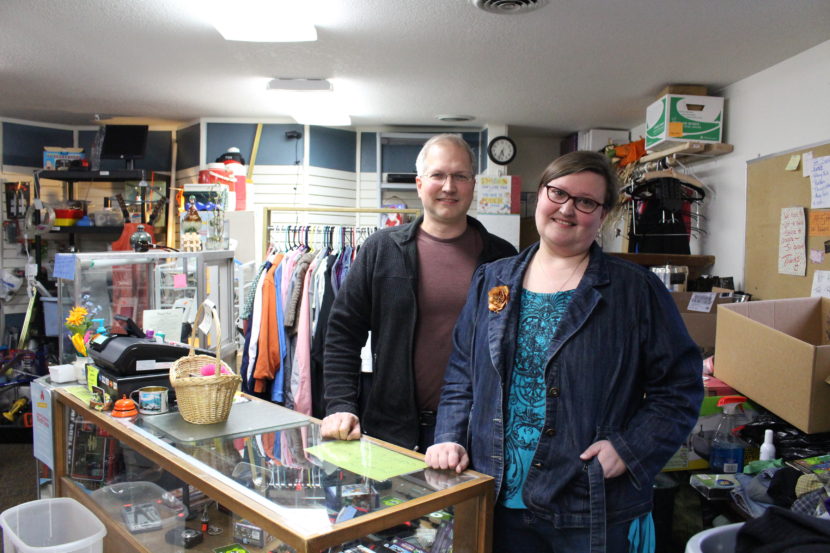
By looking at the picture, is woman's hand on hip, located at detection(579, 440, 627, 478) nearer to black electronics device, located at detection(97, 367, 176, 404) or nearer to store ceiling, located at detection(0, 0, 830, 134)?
black electronics device, located at detection(97, 367, 176, 404)

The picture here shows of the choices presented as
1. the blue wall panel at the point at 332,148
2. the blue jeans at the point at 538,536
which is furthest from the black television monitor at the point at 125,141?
the blue jeans at the point at 538,536

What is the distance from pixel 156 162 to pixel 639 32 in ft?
18.8

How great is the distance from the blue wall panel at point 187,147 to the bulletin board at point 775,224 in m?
5.49

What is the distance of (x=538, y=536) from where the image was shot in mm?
1364

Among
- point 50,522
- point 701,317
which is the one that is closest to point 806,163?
point 701,317

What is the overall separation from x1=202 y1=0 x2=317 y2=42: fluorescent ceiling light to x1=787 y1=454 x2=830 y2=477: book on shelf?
3.18 m

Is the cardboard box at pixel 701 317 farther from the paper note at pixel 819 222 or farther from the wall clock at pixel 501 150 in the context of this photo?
the wall clock at pixel 501 150

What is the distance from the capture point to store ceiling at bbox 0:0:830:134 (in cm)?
357

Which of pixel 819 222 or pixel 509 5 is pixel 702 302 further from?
pixel 509 5

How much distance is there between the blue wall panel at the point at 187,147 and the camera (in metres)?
7.15

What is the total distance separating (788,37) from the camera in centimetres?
379

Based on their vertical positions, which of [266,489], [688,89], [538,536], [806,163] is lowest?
[538,536]

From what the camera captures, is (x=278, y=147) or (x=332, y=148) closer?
(x=278, y=147)

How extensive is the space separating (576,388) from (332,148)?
639cm
